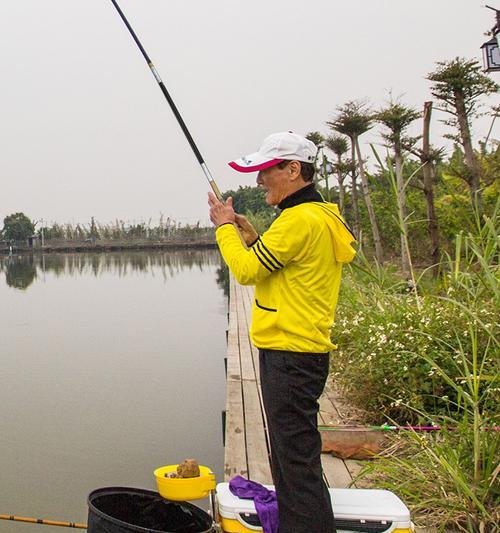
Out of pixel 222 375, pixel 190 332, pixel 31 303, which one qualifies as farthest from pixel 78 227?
pixel 222 375

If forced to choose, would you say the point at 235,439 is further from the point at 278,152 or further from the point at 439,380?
the point at 278,152

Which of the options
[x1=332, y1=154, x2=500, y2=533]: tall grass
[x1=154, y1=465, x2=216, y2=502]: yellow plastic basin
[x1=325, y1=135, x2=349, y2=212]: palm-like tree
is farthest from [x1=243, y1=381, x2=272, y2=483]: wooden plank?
[x1=325, y1=135, x2=349, y2=212]: palm-like tree

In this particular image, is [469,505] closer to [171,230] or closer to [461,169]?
[461,169]

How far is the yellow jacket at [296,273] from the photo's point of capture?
1.67 meters

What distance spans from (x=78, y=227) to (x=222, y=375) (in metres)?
36.2

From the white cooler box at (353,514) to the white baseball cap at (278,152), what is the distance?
892 mm

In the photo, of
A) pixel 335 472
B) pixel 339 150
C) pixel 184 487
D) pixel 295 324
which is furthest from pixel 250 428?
pixel 339 150

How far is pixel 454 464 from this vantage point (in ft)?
6.51

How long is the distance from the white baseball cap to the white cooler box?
892mm

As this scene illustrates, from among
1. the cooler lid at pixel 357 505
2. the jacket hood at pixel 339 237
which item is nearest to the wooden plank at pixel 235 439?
the cooler lid at pixel 357 505

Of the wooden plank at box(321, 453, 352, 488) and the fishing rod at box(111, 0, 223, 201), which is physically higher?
the fishing rod at box(111, 0, 223, 201)

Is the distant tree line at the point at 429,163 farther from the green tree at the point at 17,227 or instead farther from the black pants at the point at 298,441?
the green tree at the point at 17,227

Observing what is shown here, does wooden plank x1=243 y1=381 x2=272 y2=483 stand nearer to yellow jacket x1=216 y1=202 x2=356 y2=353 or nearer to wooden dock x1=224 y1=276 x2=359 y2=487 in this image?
wooden dock x1=224 y1=276 x2=359 y2=487

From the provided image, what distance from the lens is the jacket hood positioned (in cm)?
172
